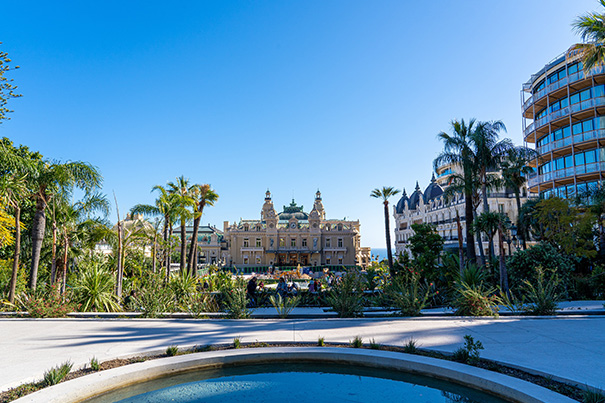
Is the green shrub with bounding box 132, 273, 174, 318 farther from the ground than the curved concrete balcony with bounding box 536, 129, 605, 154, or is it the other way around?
the curved concrete balcony with bounding box 536, 129, 605, 154

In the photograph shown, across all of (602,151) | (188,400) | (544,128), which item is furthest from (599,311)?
(544,128)

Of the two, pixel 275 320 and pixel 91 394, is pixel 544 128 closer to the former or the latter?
pixel 275 320

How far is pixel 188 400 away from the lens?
582 cm

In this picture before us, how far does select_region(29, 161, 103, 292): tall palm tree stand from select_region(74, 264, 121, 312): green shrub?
5.87 ft

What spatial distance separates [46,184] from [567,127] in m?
43.3

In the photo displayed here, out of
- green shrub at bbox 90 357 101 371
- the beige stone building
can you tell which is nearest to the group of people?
green shrub at bbox 90 357 101 371

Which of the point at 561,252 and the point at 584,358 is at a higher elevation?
the point at 561,252

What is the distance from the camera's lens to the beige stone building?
80188mm

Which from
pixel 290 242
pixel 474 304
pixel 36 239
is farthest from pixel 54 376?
pixel 290 242

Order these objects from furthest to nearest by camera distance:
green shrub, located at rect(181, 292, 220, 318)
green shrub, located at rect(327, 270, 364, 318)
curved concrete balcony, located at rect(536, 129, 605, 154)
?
curved concrete balcony, located at rect(536, 129, 605, 154)
green shrub, located at rect(181, 292, 220, 318)
green shrub, located at rect(327, 270, 364, 318)

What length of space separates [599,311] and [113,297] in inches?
692

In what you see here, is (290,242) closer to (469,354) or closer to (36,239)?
(36,239)

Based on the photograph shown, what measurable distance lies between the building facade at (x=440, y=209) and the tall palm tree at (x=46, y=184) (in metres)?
44.1

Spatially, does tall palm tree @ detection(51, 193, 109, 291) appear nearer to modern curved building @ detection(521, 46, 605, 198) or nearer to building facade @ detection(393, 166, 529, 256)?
modern curved building @ detection(521, 46, 605, 198)
